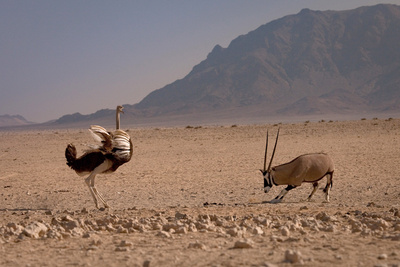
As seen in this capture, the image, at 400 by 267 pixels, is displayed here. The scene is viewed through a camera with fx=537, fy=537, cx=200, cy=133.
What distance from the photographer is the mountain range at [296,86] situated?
452 feet

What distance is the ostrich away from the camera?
1030cm

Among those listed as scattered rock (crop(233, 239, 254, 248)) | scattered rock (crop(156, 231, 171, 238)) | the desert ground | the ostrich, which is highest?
the ostrich

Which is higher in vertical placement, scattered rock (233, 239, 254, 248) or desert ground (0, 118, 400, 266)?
scattered rock (233, 239, 254, 248)

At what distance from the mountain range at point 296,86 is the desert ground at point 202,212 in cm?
10878

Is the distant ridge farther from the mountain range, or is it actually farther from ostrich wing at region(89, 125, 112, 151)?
ostrich wing at region(89, 125, 112, 151)

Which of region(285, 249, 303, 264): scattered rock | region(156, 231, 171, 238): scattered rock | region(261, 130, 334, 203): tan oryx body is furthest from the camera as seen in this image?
region(261, 130, 334, 203): tan oryx body

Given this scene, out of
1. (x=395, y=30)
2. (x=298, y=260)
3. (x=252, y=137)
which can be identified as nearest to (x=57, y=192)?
(x=298, y=260)

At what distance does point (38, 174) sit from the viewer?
690 inches

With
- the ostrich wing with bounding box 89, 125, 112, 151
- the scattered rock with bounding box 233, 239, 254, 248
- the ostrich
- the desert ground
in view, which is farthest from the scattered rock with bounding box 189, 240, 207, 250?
the ostrich wing with bounding box 89, 125, 112, 151

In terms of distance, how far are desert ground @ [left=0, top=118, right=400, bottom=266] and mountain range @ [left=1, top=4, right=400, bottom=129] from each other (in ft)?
357

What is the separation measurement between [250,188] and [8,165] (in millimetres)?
12092

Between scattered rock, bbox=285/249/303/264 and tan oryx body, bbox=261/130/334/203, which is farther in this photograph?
tan oryx body, bbox=261/130/334/203

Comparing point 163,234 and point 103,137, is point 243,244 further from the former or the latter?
point 103,137

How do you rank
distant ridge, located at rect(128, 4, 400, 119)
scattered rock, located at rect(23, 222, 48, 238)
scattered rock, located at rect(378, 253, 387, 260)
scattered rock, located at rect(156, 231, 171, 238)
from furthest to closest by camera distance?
distant ridge, located at rect(128, 4, 400, 119) < scattered rock, located at rect(23, 222, 48, 238) < scattered rock, located at rect(156, 231, 171, 238) < scattered rock, located at rect(378, 253, 387, 260)
